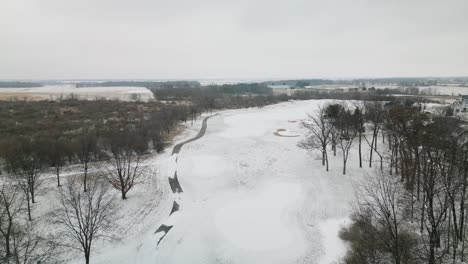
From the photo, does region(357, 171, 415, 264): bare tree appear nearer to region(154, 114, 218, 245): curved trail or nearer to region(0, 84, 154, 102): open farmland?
region(154, 114, 218, 245): curved trail

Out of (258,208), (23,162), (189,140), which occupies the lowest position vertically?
(258,208)

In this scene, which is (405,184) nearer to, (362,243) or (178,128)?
(362,243)

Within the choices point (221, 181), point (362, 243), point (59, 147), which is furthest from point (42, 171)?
point (362, 243)

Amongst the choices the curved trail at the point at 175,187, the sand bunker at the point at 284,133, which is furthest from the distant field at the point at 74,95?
the sand bunker at the point at 284,133

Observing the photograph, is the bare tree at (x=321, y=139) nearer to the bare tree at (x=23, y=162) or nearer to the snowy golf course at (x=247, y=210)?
the snowy golf course at (x=247, y=210)

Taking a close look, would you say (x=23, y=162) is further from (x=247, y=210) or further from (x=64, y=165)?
(x=247, y=210)

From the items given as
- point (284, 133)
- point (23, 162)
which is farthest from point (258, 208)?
point (284, 133)

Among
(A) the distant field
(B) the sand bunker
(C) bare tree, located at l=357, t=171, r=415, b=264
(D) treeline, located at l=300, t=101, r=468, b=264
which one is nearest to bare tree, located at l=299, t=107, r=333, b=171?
(D) treeline, located at l=300, t=101, r=468, b=264
